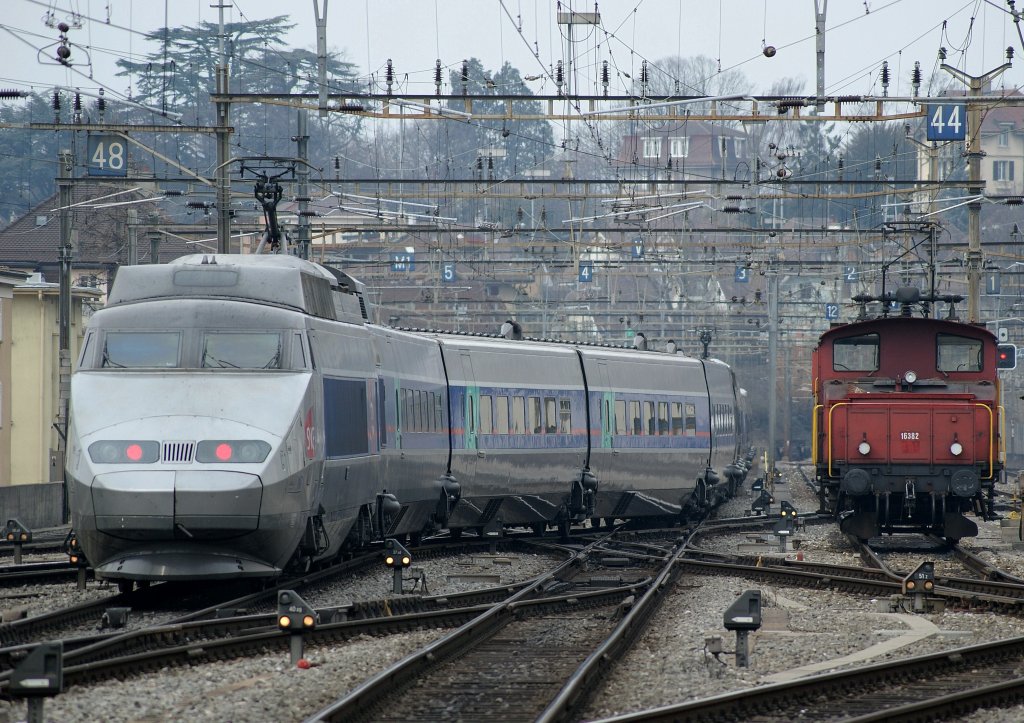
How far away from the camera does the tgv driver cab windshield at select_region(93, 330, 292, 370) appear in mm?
15492

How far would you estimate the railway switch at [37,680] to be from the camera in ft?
28.3

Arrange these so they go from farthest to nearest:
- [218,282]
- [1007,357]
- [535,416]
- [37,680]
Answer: [1007,357] → [535,416] → [218,282] → [37,680]

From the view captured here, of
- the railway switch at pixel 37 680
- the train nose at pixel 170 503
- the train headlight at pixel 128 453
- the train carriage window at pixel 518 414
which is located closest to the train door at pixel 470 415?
the train carriage window at pixel 518 414

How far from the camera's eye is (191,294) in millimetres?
16344

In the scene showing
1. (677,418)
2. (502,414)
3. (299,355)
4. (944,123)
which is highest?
(944,123)

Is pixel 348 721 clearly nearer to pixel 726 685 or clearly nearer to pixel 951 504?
pixel 726 685

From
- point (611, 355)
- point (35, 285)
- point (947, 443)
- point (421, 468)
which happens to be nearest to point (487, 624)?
point (421, 468)

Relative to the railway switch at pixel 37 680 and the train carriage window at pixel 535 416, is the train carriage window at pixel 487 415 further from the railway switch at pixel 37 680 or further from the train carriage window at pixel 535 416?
the railway switch at pixel 37 680

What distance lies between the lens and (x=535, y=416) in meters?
27.2

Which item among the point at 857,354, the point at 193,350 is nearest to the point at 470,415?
the point at 857,354

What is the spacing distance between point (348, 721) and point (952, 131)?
75.5 ft

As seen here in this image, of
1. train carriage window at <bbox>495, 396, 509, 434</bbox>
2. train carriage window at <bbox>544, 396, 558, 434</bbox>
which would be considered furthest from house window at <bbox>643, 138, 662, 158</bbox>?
train carriage window at <bbox>495, 396, 509, 434</bbox>

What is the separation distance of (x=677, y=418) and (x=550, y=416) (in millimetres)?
6483

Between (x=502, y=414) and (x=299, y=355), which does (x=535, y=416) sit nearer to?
(x=502, y=414)
